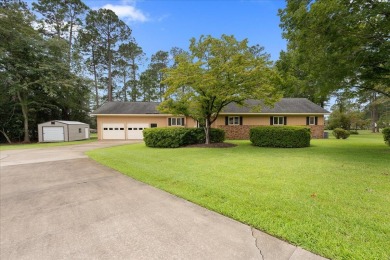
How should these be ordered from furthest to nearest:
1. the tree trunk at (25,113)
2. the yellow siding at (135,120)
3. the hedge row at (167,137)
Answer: the tree trunk at (25,113) < the yellow siding at (135,120) < the hedge row at (167,137)

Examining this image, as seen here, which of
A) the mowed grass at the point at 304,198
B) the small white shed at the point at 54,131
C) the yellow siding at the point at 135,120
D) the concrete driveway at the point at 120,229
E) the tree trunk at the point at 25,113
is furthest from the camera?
the small white shed at the point at 54,131

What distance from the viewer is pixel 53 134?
2223 centimetres

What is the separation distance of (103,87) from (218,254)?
124 ft

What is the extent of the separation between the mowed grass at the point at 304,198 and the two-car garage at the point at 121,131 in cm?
1576

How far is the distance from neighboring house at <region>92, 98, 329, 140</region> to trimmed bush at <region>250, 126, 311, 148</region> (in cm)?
688

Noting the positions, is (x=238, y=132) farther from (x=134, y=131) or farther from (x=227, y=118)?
(x=134, y=131)

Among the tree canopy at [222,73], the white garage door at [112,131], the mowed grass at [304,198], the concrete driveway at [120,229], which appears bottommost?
the concrete driveway at [120,229]

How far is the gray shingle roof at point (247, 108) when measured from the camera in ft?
67.7

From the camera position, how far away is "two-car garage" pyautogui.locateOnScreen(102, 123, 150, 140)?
2197cm

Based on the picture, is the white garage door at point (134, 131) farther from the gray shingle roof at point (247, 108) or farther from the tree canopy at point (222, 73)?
the tree canopy at point (222, 73)

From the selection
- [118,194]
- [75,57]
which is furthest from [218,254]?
[75,57]

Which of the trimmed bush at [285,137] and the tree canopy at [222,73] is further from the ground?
the tree canopy at [222,73]

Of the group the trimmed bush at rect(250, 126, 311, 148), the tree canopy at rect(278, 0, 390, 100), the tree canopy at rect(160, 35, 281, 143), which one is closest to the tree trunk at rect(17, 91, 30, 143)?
the tree canopy at rect(160, 35, 281, 143)

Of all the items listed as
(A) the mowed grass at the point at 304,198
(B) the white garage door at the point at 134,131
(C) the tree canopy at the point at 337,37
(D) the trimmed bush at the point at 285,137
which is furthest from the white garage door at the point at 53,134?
(C) the tree canopy at the point at 337,37
